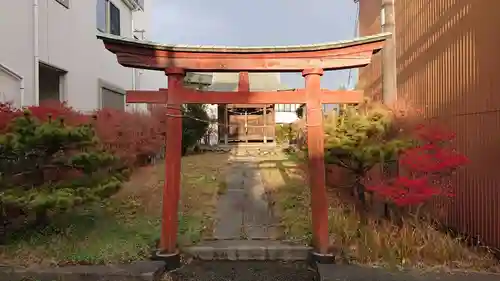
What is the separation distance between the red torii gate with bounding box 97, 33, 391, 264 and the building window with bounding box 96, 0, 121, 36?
8.89 m

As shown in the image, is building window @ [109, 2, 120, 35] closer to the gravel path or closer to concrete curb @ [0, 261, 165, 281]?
concrete curb @ [0, 261, 165, 281]

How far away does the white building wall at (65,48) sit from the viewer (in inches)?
342

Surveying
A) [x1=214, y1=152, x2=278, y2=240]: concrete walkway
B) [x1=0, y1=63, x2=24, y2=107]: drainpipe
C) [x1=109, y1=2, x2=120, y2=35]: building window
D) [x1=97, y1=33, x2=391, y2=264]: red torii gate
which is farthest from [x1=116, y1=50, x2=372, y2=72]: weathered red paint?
[x1=109, y1=2, x2=120, y2=35]: building window

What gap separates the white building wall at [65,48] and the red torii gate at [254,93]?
14.5 feet

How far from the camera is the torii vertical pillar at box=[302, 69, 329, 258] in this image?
239 inches

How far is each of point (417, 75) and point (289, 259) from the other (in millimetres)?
4692

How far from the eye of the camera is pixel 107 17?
14.4 metres

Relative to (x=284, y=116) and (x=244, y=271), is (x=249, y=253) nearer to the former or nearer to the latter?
(x=244, y=271)

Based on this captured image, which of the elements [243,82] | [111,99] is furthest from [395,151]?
[111,99]

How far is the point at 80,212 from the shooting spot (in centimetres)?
721

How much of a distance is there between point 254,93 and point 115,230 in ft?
11.3

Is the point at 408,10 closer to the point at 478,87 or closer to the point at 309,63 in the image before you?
the point at 478,87

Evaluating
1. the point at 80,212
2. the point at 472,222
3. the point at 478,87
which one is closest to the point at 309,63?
the point at 478,87

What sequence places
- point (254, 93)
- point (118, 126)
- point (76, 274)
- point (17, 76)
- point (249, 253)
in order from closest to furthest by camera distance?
1. point (76, 274)
2. point (254, 93)
3. point (249, 253)
4. point (17, 76)
5. point (118, 126)
